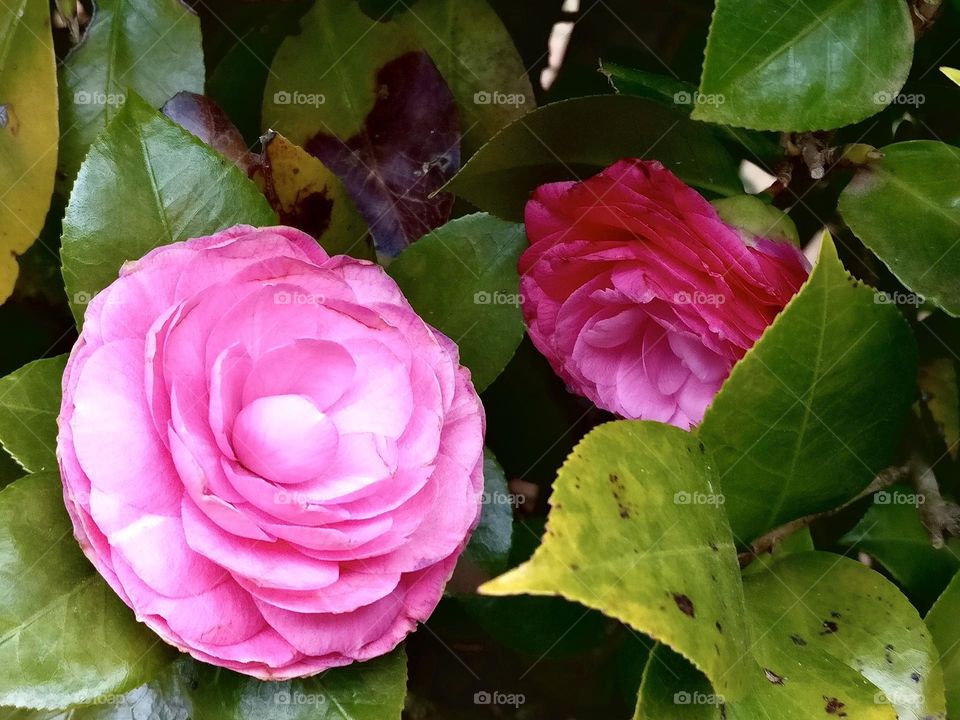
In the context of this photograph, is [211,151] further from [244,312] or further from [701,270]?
[701,270]

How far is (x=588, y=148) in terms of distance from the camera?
467 mm

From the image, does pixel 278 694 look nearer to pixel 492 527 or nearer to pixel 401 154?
pixel 492 527

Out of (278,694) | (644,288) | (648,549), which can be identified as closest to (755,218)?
(644,288)

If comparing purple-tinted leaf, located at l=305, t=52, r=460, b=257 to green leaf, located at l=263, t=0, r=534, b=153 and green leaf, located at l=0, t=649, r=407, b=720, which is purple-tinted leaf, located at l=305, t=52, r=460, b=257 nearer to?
green leaf, located at l=263, t=0, r=534, b=153

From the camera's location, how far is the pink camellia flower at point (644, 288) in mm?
390

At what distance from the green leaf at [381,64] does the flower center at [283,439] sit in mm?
198

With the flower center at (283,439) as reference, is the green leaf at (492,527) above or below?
below

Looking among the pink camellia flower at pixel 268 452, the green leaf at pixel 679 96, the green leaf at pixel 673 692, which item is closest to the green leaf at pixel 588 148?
the green leaf at pixel 679 96

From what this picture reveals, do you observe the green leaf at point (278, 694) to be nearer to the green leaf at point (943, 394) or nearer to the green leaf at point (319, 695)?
the green leaf at point (319, 695)

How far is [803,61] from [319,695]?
319mm

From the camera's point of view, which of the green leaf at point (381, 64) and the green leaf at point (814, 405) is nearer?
the green leaf at point (814, 405)

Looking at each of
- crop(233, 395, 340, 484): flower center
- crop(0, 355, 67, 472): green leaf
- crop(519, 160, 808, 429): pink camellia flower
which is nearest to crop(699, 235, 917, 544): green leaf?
crop(519, 160, 808, 429): pink camellia flower

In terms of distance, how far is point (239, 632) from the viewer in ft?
1.15

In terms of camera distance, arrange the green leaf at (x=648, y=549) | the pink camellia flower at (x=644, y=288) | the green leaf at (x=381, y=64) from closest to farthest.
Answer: the green leaf at (x=648, y=549) → the pink camellia flower at (x=644, y=288) → the green leaf at (x=381, y=64)
